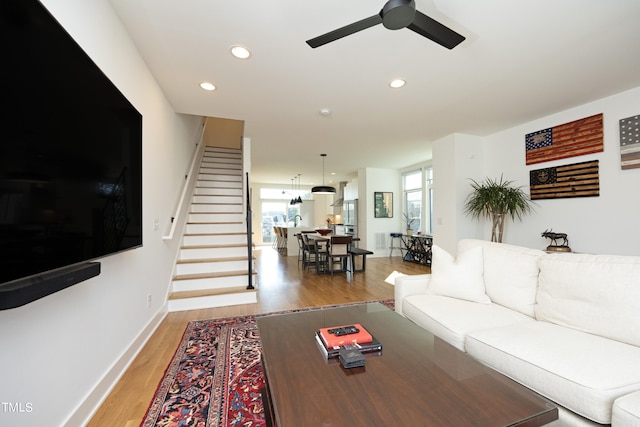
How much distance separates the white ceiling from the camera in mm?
1874

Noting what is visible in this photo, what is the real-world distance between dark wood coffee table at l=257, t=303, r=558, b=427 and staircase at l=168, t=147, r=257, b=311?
2.25 m

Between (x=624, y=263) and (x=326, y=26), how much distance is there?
2580 mm

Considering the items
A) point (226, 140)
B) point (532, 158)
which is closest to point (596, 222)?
point (532, 158)

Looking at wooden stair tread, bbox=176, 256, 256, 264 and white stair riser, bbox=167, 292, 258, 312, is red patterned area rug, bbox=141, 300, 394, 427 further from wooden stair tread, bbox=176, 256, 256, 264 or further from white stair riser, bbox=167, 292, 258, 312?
wooden stair tread, bbox=176, 256, 256, 264

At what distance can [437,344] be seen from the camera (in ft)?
4.71

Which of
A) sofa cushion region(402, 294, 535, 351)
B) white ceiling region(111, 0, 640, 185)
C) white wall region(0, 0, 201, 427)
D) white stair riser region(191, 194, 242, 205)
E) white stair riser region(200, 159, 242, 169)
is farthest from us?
white stair riser region(200, 159, 242, 169)

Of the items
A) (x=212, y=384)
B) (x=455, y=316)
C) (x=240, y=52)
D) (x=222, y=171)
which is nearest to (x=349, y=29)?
(x=240, y=52)

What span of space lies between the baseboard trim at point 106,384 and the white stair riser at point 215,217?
2405mm

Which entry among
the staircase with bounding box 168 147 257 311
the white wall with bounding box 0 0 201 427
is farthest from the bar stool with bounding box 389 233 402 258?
the white wall with bounding box 0 0 201 427

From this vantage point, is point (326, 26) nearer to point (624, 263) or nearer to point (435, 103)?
point (435, 103)

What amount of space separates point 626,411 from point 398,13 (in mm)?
2112

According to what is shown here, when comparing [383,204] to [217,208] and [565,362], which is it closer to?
[217,208]

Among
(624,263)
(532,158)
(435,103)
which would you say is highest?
(435,103)

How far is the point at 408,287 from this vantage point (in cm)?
249
